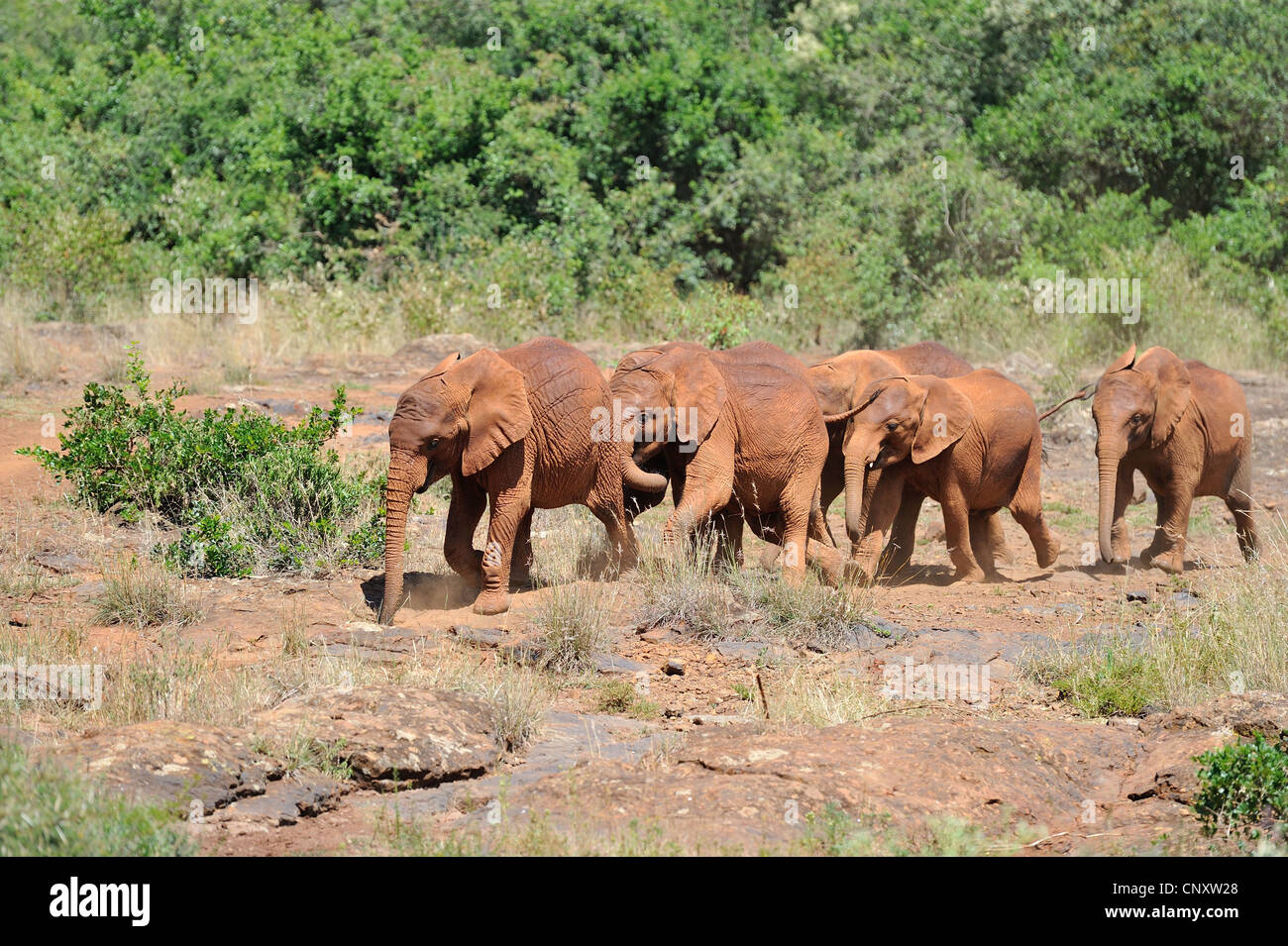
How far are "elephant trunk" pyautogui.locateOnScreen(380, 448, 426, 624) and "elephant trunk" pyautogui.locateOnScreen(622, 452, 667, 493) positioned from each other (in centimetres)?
156

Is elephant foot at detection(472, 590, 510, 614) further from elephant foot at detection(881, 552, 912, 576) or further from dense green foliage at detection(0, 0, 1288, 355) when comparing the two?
dense green foliage at detection(0, 0, 1288, 355)

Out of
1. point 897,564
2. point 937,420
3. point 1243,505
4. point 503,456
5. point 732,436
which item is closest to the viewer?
point 503,456

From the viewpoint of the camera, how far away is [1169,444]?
12.1 meters

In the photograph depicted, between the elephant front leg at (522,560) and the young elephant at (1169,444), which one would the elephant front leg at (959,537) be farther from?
the elephant front leg at (522,560)

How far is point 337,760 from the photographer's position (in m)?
6.81

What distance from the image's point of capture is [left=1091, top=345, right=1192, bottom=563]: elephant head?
11.5 meters

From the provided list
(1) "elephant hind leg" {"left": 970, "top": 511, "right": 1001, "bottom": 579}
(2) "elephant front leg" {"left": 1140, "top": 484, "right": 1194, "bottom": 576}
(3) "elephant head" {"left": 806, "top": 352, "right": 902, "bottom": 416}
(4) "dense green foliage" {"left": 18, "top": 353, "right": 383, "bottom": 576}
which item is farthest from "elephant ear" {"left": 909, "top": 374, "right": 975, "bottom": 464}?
(4) "dense green foliage" {"left": 18, "top": 353, "right": 383, "bottom": 576}

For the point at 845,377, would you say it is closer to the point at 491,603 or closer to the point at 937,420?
the point at 937,420

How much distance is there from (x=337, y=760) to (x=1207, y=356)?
14533mm

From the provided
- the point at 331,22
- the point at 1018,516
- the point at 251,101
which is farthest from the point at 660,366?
the point at 331,22

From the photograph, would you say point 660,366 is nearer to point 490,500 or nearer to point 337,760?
point 490,500

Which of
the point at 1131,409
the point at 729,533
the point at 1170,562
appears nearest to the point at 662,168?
the point at 1131,409

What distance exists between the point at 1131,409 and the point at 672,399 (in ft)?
12.6
